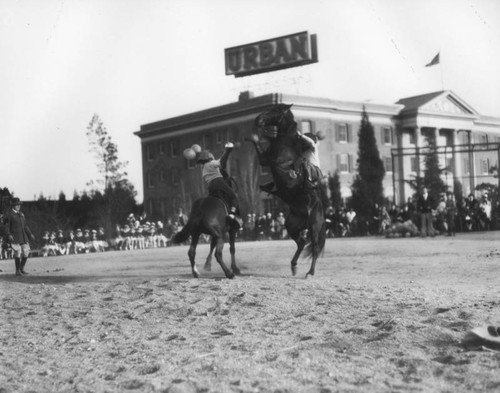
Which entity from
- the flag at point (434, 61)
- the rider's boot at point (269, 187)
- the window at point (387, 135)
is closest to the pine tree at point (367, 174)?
the flag at point (434, 61)

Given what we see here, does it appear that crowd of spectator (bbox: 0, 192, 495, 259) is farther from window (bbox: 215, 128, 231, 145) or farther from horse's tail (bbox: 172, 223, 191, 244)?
window (bbox: 215, 128, 231, 145)

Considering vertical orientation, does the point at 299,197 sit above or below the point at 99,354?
above

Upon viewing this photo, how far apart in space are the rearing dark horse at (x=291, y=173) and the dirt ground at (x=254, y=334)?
2.73ft

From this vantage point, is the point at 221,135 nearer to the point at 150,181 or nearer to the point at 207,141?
the point at 207,141

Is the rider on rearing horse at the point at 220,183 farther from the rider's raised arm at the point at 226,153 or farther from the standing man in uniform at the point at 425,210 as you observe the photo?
the standing man in uniform at the point at 425,210

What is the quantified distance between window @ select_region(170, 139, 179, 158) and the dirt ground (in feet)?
214

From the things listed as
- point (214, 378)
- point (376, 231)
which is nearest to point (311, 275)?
point (214, 378)

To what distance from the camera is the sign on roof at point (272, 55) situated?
58.2 m

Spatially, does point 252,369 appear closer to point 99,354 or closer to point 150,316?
point 99,354

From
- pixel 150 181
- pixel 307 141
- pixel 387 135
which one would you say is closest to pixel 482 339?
pixel 307 141

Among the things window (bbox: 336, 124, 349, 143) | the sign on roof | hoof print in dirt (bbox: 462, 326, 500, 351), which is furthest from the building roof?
hoof print in dirt (bbox: 462, 326, 500, 351)

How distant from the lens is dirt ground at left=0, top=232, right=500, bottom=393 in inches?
263

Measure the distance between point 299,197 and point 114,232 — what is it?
29515mm

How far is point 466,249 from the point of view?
20750mm
